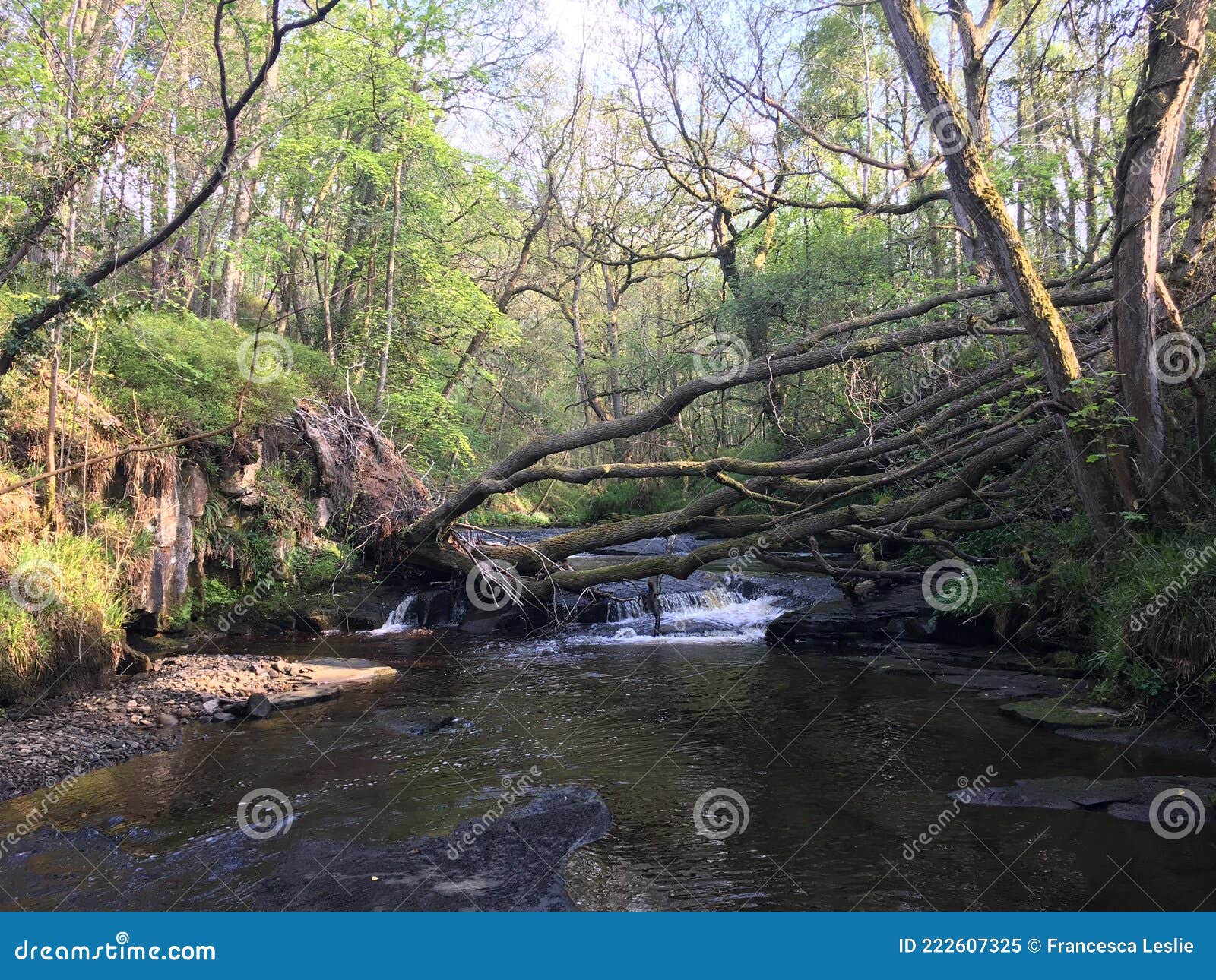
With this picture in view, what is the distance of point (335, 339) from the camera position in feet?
60.5

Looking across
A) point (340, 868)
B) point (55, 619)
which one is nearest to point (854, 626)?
point (340, 868)

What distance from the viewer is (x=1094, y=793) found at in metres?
5.64

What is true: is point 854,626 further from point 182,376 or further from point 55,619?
point 182,376

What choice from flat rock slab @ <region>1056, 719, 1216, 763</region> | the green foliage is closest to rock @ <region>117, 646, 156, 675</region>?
the green foliage

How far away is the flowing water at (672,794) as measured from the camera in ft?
14.8

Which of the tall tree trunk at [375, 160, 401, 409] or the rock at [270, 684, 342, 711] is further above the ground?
the tall tree trunk at [375, 160, 401, 409]

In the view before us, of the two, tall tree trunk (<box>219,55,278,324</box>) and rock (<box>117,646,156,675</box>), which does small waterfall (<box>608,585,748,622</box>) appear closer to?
rock (<box>117,646,156,675</box>)

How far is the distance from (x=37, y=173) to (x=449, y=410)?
37.5 feet

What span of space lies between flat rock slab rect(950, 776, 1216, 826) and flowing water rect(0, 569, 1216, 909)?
0.15 m

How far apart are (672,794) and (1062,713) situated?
404 cm

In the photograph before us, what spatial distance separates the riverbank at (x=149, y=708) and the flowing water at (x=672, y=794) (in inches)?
10.7

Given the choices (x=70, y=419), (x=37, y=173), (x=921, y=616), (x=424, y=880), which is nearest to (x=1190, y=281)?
(x=921, y=616)

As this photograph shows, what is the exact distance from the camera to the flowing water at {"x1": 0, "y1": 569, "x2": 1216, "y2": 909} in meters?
4.50

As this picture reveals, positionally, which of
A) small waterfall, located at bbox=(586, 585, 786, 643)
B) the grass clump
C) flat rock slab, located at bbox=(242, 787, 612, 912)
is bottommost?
small waterfall, located at bbox=(586, 585, 786, 643)
